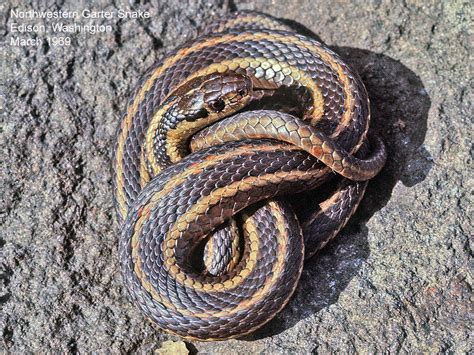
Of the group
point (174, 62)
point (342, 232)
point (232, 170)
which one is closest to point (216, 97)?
point (174, 62)

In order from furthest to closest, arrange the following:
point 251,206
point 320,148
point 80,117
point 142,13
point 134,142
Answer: point 142,13, point 80,117, point 134,142, point 251,206, point 320,148

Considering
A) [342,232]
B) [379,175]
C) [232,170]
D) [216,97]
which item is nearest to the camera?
[232,170]

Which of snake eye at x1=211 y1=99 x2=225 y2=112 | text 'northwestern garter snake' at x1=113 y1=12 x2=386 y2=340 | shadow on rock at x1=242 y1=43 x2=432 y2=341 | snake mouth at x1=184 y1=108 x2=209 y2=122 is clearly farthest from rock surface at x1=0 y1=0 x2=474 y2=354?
snake eye at x1=211 y1=99 x2=225 y2=112

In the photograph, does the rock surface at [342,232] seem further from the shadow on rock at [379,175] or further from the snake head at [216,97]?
the snake head at [216,97]

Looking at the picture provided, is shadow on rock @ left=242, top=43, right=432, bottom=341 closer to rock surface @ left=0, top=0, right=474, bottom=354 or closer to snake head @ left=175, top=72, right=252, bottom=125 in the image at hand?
rock surface @ left=0, top=0, right=474, bottom=354

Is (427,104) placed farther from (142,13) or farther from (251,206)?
(142,13)

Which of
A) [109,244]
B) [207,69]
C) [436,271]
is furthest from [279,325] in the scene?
[207,69]

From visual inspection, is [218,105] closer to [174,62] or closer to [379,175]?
[174,62]
